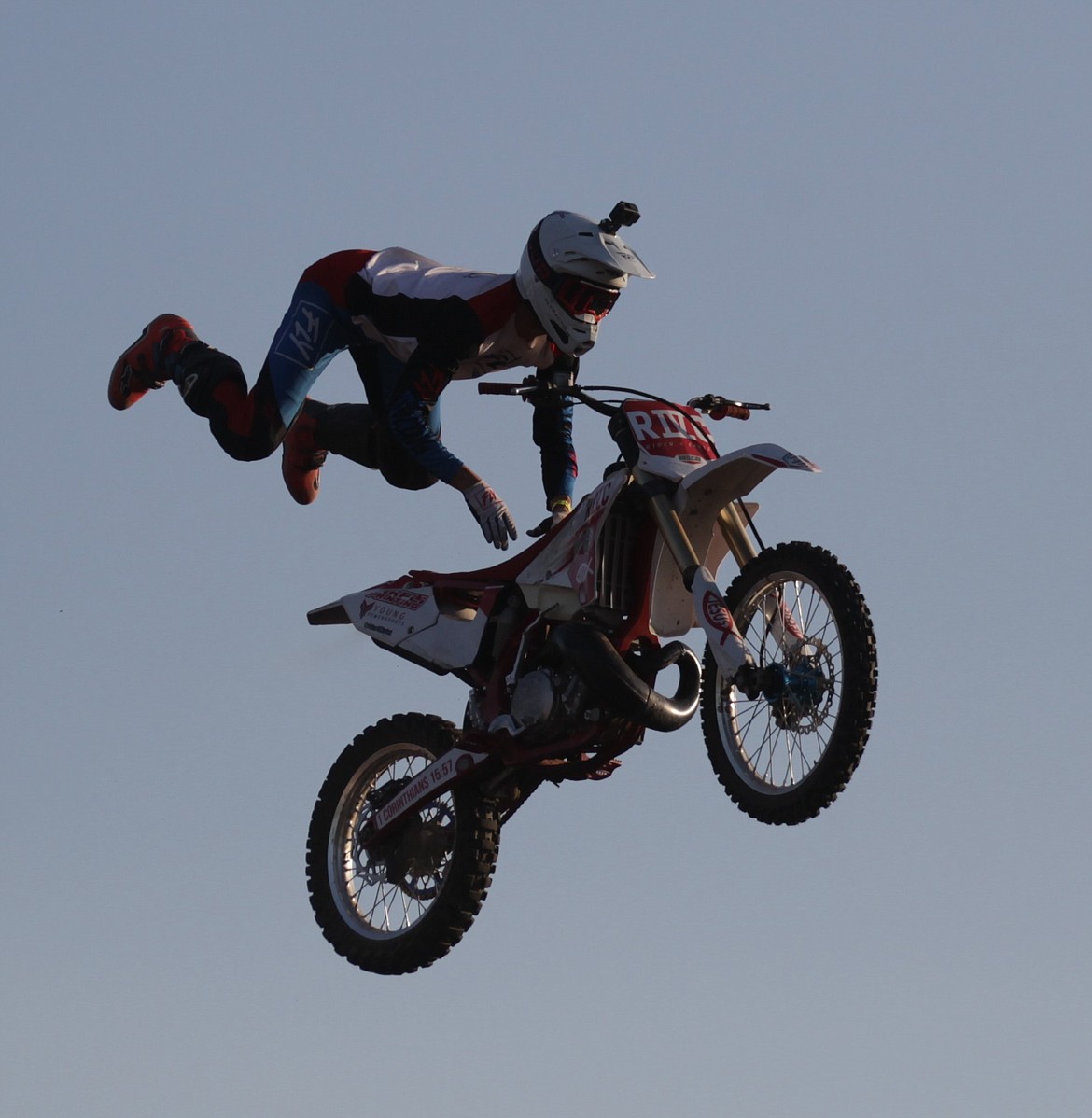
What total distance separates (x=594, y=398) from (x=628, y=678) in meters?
1.66

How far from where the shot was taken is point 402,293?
15031 mm

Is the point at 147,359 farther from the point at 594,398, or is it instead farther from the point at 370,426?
the point at 594,398

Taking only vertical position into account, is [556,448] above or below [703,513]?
above

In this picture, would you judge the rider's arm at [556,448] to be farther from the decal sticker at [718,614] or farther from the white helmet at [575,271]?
the decal sticker at [718,614]

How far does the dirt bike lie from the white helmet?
2.29ft

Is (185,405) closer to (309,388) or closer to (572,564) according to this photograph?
(309,388)

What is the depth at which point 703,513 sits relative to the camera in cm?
1334

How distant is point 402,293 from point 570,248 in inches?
48.5

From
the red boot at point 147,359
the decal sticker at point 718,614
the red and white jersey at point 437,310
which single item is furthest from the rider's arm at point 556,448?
the red boot at point 147,359

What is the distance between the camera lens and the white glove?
1430 centimetres

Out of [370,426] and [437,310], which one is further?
[370,426]

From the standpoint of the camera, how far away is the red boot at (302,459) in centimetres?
1609

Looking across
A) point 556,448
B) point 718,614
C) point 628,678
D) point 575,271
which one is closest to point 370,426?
point 556,448

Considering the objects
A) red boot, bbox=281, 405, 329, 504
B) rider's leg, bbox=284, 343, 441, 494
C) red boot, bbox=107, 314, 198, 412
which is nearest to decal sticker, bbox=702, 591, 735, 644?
rider's leg, bbox=284, 343, 441, 494
